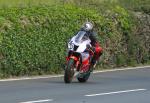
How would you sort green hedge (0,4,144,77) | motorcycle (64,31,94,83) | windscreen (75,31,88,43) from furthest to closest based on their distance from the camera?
1. green hedge (0,4,144,77)
2. windscreen (75,31,88,43)
3. motorcycle (64,31,94,83)

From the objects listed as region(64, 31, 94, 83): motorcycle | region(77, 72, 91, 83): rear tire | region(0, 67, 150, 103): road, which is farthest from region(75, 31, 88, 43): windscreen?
region(0, 67, 150, 103): road

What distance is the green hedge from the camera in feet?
65.9

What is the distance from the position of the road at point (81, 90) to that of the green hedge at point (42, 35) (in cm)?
120

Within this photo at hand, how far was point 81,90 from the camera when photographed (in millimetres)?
16594

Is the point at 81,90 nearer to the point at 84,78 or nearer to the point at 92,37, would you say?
the point at 84,78

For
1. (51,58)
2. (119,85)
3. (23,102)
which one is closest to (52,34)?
(51,58)

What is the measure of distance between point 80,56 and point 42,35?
9.39 feet

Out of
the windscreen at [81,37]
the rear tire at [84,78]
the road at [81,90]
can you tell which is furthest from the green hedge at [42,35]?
the windscreen at [81,37]

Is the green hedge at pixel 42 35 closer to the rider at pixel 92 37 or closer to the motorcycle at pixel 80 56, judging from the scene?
the motorcycle at pixel 80 56

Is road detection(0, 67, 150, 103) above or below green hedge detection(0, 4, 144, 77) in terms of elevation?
below

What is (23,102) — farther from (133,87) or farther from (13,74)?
(13,74)

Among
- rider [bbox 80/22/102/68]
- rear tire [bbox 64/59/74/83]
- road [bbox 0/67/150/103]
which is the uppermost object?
rider [bbox 80/22/102/68]

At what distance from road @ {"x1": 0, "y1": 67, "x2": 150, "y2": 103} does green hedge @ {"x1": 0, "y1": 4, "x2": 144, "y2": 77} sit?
1.20 m

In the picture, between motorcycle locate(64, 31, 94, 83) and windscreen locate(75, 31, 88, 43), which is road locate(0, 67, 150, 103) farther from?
windscreen locate(75, 31, 88, 43)
